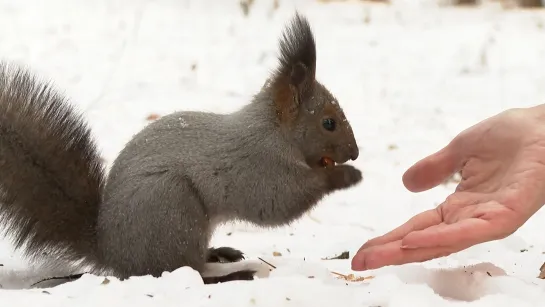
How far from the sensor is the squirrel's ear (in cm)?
188

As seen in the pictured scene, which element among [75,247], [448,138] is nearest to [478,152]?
[75,247]

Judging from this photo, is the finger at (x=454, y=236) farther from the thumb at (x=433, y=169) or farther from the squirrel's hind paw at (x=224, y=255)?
the squirrel's hind paw at (x=224, y=255)

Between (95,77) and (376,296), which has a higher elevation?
(95,77)

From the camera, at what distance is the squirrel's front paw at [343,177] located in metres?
1.92

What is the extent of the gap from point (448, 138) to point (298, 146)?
6.11 feet

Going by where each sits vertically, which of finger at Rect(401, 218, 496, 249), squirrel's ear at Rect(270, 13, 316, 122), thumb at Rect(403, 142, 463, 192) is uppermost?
squirrel's ear at Rect(270, 13, 316, 122)

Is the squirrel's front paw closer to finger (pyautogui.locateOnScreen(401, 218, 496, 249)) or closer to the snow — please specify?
the snow

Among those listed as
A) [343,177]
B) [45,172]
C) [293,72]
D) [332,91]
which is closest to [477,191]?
[343,177]

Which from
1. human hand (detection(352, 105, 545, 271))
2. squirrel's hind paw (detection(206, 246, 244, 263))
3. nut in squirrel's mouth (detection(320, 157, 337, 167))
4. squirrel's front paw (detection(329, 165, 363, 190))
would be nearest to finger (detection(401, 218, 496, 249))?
human hand (detection(352, 105, 545, 271))

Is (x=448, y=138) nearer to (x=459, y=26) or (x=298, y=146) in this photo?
(x=298, y=146)

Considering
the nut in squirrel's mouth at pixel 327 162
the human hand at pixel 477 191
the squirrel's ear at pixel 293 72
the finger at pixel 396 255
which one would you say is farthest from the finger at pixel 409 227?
the squirrel's ear at pixel 293 72

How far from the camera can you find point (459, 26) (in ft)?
18.4

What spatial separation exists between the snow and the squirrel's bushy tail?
17 centimetres

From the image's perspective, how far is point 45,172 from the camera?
1.72m
